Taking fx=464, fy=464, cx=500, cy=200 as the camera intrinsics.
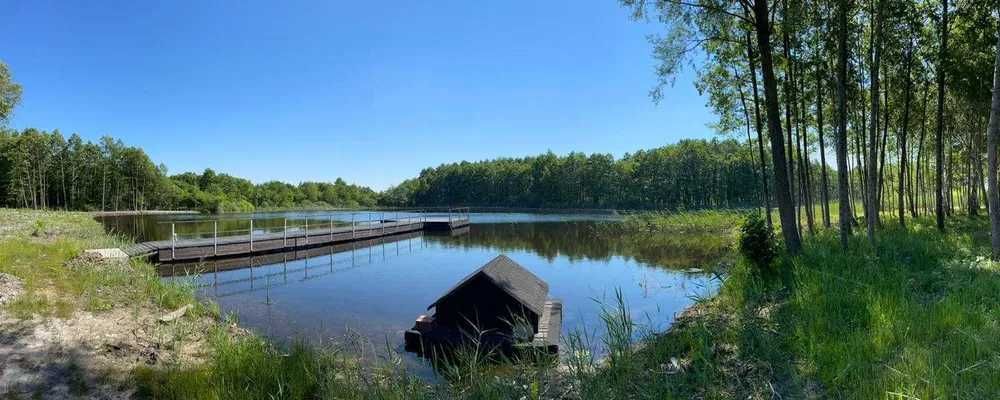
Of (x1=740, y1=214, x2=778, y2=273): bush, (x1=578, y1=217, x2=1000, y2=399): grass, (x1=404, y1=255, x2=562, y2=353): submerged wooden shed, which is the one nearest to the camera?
(x1=578, y1=217, x2=1000, y2=399): grass

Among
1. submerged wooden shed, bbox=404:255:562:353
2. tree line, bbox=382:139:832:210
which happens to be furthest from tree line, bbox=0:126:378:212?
submerged wooden shed, bbox=404:255:562:353

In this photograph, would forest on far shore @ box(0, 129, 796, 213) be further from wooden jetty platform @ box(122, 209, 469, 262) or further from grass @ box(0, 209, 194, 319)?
grass @ box(0, 209, 194, 319)

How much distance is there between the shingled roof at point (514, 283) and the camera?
25.5 ft

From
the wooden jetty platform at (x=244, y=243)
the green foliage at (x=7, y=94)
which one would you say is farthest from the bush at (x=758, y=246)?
the green foliage at (x=7, y=94)

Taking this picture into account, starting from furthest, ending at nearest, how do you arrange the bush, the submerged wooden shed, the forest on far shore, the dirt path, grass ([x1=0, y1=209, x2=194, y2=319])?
the forest on far shore, the bush, the submerged wooden shed, grass ([x1=0, y1=209, x2=194, y2=319]), the dirt path

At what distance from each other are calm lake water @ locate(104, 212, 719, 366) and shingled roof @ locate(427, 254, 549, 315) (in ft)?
3.05

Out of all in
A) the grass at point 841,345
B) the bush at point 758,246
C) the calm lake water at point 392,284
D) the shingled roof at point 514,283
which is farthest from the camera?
the calm lake water at point 392,284

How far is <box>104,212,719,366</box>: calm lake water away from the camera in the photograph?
9.92 m

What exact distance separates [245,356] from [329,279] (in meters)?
11.3

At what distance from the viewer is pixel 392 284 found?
1490 centimetres

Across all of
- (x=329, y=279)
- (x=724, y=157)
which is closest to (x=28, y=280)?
(x=329, y=279)

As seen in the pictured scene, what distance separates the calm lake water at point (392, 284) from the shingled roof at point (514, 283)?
3.05 feet

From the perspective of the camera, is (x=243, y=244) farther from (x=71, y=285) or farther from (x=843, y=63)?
(x=843, y=63)

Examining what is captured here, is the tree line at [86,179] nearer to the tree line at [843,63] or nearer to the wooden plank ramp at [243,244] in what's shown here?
the wooden plank ramp at [243,244]
